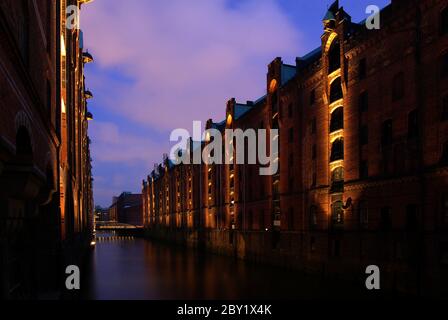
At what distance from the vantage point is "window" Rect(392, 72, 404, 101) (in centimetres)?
2665

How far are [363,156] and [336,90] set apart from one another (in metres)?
6.78

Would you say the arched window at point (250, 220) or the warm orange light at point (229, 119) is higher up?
the warm orange light at point (229, 119)

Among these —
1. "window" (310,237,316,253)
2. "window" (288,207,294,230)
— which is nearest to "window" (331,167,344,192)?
"window" (310,237,316,253)

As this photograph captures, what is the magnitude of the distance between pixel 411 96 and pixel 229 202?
3639 cm

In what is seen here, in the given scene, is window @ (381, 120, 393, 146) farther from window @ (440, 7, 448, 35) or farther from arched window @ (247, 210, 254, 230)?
arched window @ (247, 210, 254, 230)

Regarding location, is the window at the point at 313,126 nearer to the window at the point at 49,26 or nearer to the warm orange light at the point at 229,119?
the warm orange light at the point at 229,119

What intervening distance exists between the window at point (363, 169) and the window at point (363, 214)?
1893 mm

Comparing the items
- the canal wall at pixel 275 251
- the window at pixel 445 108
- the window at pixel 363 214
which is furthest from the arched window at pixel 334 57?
the canal wall at pixel 275 251

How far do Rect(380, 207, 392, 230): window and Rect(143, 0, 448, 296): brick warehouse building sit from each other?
0.22ft

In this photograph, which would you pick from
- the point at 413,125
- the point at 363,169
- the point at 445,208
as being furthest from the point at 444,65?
the point at 363,169

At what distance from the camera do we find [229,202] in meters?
58.9

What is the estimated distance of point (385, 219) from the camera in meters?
27.8

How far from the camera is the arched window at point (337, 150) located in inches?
1309
